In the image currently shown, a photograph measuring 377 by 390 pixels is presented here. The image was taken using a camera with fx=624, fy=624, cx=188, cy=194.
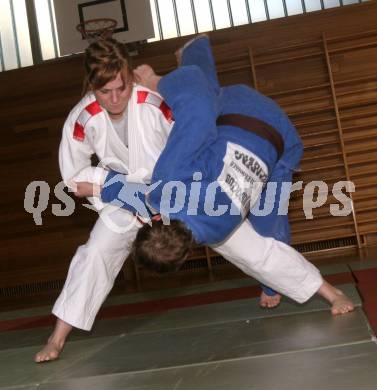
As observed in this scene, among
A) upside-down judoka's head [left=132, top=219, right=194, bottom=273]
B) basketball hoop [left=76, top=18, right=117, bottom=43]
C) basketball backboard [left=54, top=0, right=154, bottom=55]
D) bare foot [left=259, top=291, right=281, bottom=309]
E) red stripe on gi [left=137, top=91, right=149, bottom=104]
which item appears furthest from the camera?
basketball backboard [left=54, top=0, right=154, bottom=55]

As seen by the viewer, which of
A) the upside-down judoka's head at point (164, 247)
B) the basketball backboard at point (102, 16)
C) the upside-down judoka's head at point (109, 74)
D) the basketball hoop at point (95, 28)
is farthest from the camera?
the basketball backboard at point (102, 16)

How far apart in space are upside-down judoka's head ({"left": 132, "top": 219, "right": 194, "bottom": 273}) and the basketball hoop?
475 centimetres

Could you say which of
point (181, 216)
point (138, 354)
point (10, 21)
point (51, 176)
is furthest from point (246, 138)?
point (10, 21)

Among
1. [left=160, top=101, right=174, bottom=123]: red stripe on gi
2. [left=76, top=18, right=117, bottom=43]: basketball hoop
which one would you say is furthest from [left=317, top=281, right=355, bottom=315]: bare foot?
[left=76, top=18, right=117, bottom=43]: basketball hoop

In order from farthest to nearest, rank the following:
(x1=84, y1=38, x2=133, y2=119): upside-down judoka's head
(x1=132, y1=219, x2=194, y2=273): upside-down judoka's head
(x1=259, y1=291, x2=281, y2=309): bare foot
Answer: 1. (x1=259, y1=291, x2=281, y2=309): bare foot
2. (x1=84, y1=38, x2=133, y2=119): upside-down judoka's head
3. (x1=132, y1=219, x2=194, y2=273): upside-down judoka's head

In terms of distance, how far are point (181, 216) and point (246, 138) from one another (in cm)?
40

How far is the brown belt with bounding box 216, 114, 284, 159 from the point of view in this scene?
7.93 ft

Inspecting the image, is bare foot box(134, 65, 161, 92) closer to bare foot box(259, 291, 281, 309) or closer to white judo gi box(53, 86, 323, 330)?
white judo gi box(53, 86, 323, 330)

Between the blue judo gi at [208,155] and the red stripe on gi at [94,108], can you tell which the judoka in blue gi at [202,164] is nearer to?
the blue judo gi at [208,155]

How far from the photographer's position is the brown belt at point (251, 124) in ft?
7.93

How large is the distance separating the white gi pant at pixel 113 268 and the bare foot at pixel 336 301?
0.07 metres

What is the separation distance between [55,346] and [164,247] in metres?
0.79

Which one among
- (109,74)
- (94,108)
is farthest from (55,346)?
(109,74)

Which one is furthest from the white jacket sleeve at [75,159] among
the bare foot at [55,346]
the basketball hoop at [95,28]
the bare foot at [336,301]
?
the basketball hoop at [95,28]
